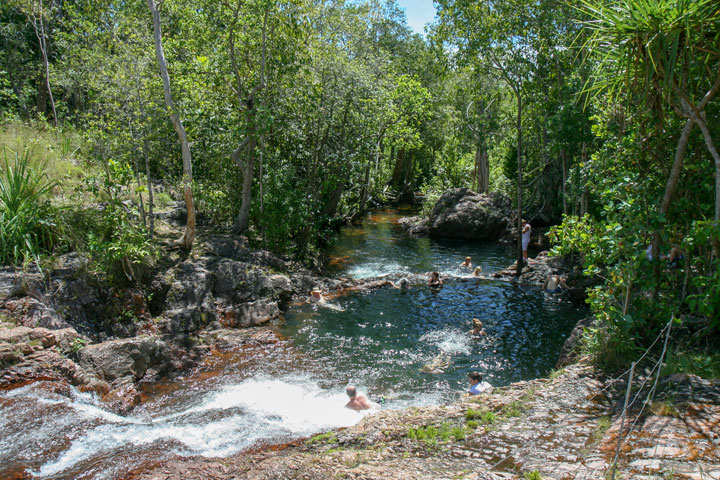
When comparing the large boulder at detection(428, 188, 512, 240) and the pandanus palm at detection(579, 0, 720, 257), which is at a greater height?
the pandanus palm at detection(579, 0, 720, 257)

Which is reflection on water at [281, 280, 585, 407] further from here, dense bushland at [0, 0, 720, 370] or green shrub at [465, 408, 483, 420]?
dense bushland at [0, 0, 720, 370]

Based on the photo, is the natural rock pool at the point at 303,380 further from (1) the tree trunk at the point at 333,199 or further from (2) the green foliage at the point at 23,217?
(1) the tree trunk at the point at 333,199

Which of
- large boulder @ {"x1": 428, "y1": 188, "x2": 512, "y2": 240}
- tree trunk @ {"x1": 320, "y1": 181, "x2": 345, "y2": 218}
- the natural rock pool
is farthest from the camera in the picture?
large boulder @ {"x1": 428, "y1": 188, "x2": 512, "y2": 240}

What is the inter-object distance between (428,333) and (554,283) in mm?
6062

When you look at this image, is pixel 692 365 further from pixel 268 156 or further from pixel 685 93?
pixel 268 156

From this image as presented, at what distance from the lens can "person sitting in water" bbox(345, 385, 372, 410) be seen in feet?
27.7

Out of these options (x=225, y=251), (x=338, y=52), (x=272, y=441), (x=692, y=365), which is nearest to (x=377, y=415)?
(x=272, y=441)

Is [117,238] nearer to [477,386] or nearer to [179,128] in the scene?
[179,128]

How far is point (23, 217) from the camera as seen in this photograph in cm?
975

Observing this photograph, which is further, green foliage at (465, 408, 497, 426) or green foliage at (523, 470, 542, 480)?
green foliage at (465, 408, 497, 426)

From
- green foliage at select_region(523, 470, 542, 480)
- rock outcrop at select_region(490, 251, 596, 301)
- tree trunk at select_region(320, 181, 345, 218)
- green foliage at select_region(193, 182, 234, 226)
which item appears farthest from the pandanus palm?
tree trunk at select_region(320, 181, 345, 218)

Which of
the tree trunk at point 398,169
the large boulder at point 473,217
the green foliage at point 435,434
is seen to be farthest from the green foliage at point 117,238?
the tree trunk at point 398,169

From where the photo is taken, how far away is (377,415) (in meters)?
7.33

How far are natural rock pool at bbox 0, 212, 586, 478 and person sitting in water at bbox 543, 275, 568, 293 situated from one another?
0.40 m
